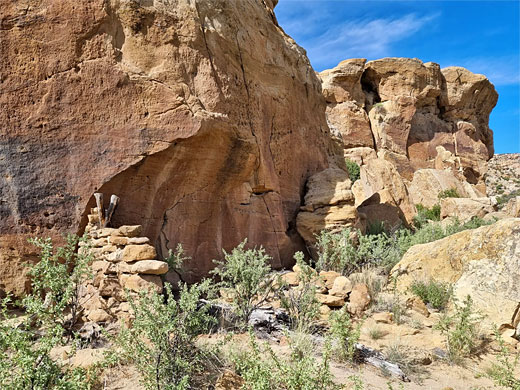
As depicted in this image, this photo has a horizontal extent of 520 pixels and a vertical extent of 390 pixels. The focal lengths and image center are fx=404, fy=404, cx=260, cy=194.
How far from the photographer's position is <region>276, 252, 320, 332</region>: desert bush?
16.3 feet

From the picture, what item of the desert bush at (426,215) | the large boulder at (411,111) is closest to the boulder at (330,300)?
the desert bush at (426,215)

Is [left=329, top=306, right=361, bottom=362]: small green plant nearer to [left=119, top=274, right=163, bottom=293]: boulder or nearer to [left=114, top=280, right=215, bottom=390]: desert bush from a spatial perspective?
[left=114, top=280, right=215, bottom=390]: desert bush

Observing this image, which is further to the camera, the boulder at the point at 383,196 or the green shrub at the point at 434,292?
the boulder at the point at 383,196

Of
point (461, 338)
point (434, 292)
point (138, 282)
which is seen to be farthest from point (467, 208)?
point (138, 282)

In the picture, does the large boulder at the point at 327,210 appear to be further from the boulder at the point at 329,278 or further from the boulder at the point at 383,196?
the boulder at the point at 383,196

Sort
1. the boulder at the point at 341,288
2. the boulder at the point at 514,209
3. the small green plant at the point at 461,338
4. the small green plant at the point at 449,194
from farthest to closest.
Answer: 1. the small green plant at the point at 449,194
2. the boulder at the point at 514,209
3. the boulder at the point at 341,288
4. the small green plant at the point at 461,338

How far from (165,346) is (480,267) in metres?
4.95

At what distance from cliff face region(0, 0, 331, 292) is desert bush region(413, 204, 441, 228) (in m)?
6.80

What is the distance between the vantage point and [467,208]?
12898 millimetres

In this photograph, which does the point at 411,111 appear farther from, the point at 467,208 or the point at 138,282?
the point at 138,282

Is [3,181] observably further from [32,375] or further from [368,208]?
[368,208]

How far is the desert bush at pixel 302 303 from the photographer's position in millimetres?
4974

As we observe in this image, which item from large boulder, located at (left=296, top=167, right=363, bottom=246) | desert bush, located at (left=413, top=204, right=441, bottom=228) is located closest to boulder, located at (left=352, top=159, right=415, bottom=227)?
desert bush, located at (left=413, top=204, right=441, bottom=228)

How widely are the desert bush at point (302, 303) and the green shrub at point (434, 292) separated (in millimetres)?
1936
